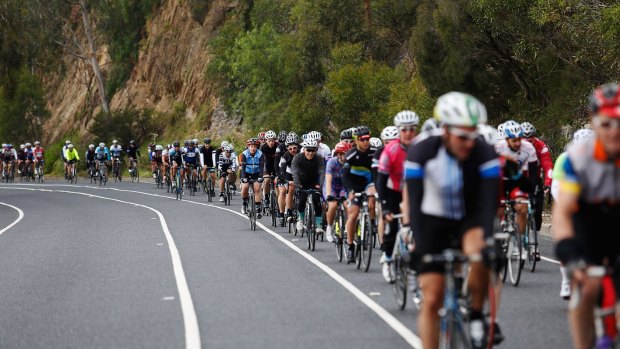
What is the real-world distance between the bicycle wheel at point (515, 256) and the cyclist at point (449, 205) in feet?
19.9

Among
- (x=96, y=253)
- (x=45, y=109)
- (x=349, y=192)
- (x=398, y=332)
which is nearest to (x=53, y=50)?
(x=45, y=109)

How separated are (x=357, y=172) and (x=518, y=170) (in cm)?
235

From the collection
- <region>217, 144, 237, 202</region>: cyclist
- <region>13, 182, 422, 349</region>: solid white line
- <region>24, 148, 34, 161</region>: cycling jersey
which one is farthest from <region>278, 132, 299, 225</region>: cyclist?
<region>24, 148, 34, 161</region>: cycling jersey

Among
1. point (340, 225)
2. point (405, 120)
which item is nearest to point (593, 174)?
point (405, 120)

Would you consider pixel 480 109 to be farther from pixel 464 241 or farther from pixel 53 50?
pixel 53 50

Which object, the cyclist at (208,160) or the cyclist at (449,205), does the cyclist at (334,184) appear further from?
the cyclist at (208,160)

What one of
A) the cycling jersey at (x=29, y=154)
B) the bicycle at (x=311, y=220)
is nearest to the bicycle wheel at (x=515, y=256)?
the bicycle at (x=311, y=220)

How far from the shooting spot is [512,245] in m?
13.4

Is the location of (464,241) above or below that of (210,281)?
above

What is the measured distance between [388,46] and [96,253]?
31.0 m

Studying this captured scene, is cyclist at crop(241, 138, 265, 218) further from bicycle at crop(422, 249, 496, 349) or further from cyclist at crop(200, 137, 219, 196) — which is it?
bicycle at crop(422, 249, 496, 349)

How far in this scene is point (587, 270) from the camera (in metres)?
5.94

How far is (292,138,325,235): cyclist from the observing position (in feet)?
60.0

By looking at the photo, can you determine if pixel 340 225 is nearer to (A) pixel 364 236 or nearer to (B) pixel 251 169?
(A) pixel 364 236
